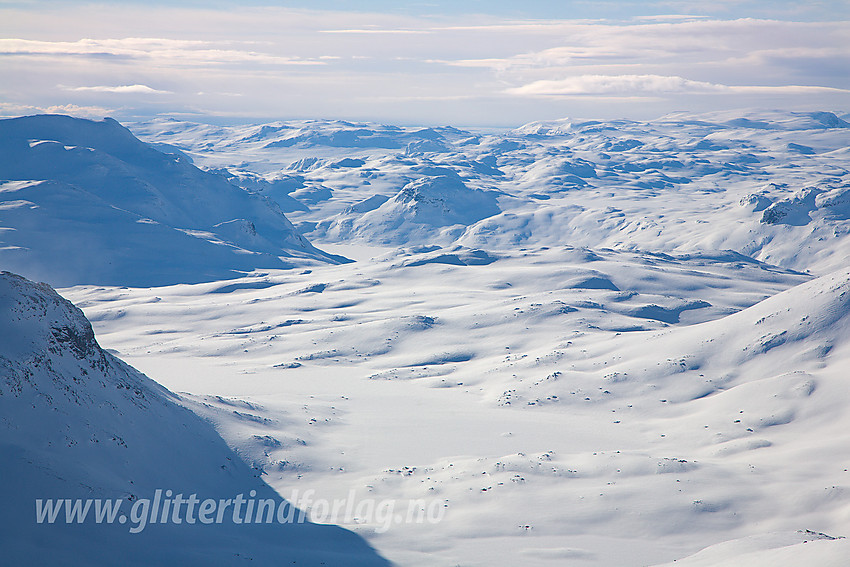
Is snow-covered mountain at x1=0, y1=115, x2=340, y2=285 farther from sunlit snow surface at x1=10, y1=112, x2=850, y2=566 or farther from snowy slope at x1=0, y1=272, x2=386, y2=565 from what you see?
snowy slope at x1=0, y1=272, x2=386, y2=565

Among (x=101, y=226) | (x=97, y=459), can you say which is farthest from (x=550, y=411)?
(x=101, y=226)

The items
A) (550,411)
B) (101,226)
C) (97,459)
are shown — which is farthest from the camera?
(101,226)

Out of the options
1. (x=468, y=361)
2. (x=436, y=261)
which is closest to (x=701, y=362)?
(x=468, y=361)

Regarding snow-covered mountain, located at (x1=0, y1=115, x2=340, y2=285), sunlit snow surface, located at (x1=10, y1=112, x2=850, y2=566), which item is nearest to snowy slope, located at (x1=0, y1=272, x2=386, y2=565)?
sunlit snow surface, located at (x1=10, y1=112, x2=850, y2=566)

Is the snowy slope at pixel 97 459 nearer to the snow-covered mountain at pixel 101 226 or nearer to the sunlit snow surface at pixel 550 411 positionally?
the sunlit snow surface at pixel 550 411

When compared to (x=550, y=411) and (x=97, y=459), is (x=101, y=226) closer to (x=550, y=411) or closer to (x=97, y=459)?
(x=550, y=411)

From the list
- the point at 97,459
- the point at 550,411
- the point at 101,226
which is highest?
the point at 101,226
